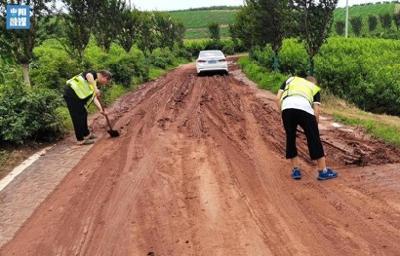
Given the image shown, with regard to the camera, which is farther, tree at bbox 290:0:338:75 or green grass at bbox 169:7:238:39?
green grass at bbox 169:7:238:39

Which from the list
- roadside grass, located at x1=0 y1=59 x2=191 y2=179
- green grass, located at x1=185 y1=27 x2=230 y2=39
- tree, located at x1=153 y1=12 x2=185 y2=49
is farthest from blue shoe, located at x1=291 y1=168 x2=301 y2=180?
green grass, located at x1=185 y1=27 x2=230 y2=39

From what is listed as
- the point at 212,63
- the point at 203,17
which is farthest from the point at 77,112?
the point at 203,17

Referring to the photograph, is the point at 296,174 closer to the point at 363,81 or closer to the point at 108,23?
the point at 363,81

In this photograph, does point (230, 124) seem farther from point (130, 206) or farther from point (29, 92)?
point (130, 206)

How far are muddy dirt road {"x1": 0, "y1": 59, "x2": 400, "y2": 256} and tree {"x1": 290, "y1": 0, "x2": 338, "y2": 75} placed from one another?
7245mm

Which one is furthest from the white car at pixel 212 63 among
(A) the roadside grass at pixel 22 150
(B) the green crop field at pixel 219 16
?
(B) the green crop field at pixel 219 16

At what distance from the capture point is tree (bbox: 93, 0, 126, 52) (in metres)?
25.9

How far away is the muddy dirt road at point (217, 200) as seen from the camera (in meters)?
5.52

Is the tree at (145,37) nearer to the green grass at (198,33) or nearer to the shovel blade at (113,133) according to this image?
the shovel blade at (113,133)

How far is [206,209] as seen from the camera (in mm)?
6531

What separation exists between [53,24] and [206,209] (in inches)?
357

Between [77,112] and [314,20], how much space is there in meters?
9.78

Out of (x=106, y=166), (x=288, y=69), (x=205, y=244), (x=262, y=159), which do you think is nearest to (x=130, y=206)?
(x=205, y=244)

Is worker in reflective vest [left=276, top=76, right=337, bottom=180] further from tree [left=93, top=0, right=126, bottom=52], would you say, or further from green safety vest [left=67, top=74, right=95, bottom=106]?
tree [left=93, top=0, right=126, bottom=52]
